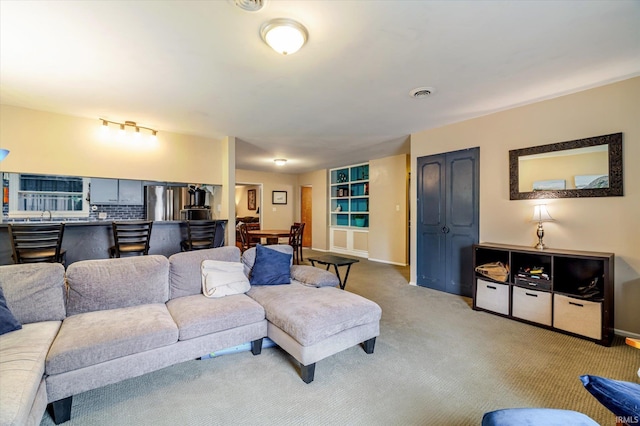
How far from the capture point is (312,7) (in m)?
1.69

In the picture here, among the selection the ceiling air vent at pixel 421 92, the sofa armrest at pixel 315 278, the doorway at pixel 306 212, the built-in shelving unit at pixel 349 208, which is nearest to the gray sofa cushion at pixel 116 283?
the sofa armrest at pixel 315 278

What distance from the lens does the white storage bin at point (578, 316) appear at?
8.05 ft

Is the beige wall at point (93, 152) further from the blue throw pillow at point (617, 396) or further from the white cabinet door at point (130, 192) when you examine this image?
the blue throw pillow at point (617, 396)

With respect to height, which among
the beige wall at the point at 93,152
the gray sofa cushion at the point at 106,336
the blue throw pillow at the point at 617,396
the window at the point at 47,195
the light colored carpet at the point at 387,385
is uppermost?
the beige wall at the point at 93,152

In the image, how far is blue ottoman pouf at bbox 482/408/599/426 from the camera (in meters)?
1.05

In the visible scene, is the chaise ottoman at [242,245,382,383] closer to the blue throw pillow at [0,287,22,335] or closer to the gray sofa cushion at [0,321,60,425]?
the gray sofa cushion at [0,321,60,425]

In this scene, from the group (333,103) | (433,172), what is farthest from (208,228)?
(433,172)

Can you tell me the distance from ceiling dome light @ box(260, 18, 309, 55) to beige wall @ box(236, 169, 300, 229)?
622cm

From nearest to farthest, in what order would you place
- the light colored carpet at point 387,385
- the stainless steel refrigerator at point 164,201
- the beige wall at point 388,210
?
the light colored carpet at point 387,385, the stainless steel refrigerator at point 164,201, the beige wall at point 388,210

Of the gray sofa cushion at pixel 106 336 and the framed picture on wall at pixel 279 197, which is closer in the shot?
the gray sofa cushion at pixel 106 336

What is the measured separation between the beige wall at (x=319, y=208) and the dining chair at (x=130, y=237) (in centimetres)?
505

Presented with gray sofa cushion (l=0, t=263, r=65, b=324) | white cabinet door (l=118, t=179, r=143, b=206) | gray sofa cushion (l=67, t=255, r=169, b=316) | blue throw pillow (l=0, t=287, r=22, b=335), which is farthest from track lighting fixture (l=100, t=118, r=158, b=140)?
blue throw pillow (l=0, t=287, r=22, b=335)

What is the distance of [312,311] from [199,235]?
103 inches

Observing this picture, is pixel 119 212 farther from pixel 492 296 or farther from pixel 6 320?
pixel 492 296
